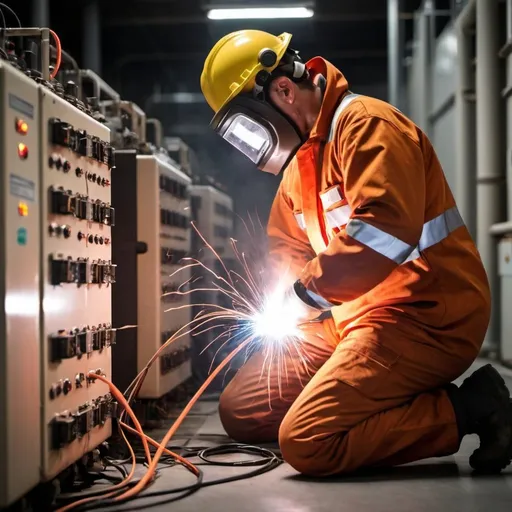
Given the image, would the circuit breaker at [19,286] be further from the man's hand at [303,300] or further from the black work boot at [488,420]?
the black work boot at [488,420]

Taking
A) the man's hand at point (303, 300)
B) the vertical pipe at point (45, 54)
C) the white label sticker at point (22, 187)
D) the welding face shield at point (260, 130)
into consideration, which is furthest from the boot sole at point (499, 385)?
the vertical pipe at point (45, 54)

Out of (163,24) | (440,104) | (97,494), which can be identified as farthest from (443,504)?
(163,24)

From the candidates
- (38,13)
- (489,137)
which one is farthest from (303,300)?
(38,13)

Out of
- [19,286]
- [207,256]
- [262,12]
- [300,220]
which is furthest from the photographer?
[262,12]

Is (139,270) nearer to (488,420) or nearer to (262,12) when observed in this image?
(488,420)

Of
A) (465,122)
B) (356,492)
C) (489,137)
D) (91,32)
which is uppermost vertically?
(91,32)

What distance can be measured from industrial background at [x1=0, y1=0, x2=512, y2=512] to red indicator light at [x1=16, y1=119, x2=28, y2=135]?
0.35 feet

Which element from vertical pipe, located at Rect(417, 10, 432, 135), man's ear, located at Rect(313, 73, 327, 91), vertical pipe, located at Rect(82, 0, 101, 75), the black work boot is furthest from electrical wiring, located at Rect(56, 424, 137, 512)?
vertical pipe, located at Rect(417, 10, 432, 135)

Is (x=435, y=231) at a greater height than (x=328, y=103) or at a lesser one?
lesser

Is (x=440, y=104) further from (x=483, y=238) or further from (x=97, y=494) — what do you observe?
(x=97, y=494)

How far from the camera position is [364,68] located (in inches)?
462

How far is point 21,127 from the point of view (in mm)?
2303

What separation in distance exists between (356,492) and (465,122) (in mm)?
5390

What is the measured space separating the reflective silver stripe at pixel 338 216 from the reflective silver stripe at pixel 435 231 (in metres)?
0.30
